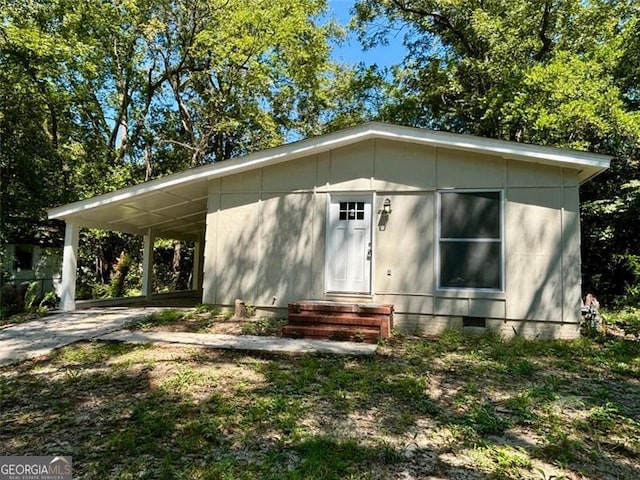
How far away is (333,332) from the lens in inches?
239

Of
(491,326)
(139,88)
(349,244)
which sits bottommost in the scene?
(491,326)

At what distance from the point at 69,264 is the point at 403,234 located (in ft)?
22.1

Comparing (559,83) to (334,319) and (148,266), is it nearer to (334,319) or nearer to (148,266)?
(334,319)

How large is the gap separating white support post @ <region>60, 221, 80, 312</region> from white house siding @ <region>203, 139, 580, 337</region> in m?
2.95

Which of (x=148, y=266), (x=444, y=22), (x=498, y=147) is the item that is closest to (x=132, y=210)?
(x=148, y=266)

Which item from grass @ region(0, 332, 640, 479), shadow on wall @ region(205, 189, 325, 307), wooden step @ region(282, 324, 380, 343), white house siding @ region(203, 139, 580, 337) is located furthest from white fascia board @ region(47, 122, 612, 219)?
wooden step @ region(282, 324, 380, 343)

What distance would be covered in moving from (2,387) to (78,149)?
1195cm

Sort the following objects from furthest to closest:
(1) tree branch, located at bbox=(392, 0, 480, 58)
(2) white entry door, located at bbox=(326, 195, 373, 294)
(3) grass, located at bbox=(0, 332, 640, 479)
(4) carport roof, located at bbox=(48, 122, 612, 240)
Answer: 1. (1) tree branch, located at bbox=(392, 0, 480, 58)
2. (2) white entry door, located at bbox=(326, 195, 373, 294)
3. (4) carport roof, located at bbox=(48, 122, 612, 240)
4. (3) grass, located at bbox=(0, 332, 640, 479)

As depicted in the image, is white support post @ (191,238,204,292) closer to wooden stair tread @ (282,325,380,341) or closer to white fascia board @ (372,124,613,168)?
wooden stair tread @ (282,325,380,341)

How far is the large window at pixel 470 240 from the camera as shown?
6508mm

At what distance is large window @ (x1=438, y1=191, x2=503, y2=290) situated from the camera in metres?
6.51

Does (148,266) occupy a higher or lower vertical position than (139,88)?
lower

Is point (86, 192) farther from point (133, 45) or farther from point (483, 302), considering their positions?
point (483, 302)

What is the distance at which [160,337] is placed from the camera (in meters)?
5.97
